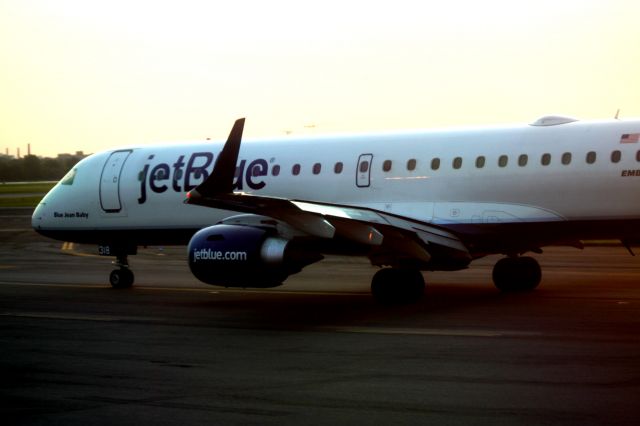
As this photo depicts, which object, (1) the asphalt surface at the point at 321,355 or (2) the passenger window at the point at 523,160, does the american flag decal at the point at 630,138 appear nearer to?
(2) the passenger window at the point at 523,160

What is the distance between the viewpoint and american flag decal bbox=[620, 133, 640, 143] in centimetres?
1712

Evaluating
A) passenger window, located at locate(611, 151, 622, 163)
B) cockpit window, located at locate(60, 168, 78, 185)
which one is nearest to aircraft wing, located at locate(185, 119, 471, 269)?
passenger window, located at locate(611, 151, 622, 163)

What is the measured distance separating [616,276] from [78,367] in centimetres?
1416

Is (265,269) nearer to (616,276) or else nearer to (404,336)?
(404,336)

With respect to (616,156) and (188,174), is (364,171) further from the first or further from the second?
(616,156)

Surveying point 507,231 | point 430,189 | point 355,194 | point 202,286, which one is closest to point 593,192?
point 507,231

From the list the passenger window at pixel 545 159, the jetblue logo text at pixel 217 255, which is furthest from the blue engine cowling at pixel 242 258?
the passenger window at pixel 545 159

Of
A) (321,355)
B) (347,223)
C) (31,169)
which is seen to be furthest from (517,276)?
(31,169)

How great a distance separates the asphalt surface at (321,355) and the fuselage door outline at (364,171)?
6.88 feet

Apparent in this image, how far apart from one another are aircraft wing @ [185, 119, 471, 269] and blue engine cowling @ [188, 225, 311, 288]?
73cm

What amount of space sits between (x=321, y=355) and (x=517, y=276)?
338 inches

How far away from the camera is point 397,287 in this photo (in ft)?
57.9

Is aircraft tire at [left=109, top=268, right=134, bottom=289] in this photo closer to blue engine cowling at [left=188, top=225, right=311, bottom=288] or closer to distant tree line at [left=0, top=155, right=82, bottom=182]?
blue engine cowling at [left=188, top=225, right=311, bottom=288]

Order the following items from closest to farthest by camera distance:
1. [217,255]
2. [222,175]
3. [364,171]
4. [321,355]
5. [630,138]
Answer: [321,355] < [222,175] < [217,255] < [630,138] < [364,171]
